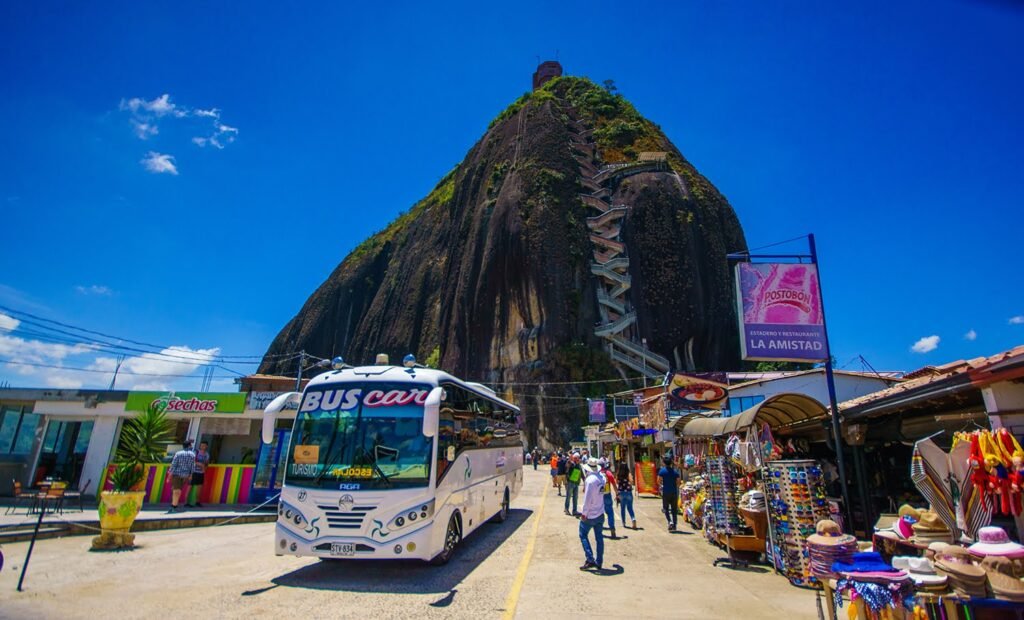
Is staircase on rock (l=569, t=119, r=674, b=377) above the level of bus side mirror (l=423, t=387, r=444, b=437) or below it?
above

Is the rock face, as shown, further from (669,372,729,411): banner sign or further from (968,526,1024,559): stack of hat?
(968,526,1024,559): stack of hat

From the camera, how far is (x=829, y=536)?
17.9ft

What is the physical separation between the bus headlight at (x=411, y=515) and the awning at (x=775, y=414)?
19.4 ft

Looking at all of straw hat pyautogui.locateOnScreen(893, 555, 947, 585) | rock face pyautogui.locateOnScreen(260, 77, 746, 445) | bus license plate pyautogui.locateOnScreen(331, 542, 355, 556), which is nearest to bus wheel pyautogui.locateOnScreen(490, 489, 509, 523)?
bus license plate pyautogui.locateOnScreen(331, 542, 355, 556)

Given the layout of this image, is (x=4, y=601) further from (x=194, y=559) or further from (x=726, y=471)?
(x=726, y=471)

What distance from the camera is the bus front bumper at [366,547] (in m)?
6.98

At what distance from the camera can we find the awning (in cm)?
931

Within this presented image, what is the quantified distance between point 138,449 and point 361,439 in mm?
5359

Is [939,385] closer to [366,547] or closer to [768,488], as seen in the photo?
[768,488]

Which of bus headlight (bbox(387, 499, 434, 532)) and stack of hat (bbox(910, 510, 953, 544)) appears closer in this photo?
stack of hat (bbox(910, 510, 953, 544))

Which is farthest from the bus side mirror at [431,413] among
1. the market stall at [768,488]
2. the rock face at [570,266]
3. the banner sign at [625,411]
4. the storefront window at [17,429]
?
the rock face at [570,266]

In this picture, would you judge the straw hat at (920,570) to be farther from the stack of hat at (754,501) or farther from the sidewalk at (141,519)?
the sidewalk at (141,519)

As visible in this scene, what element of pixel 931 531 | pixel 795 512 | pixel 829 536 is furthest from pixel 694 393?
pixel 931 531

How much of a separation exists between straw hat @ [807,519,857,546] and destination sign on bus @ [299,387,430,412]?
5424 millimetres
